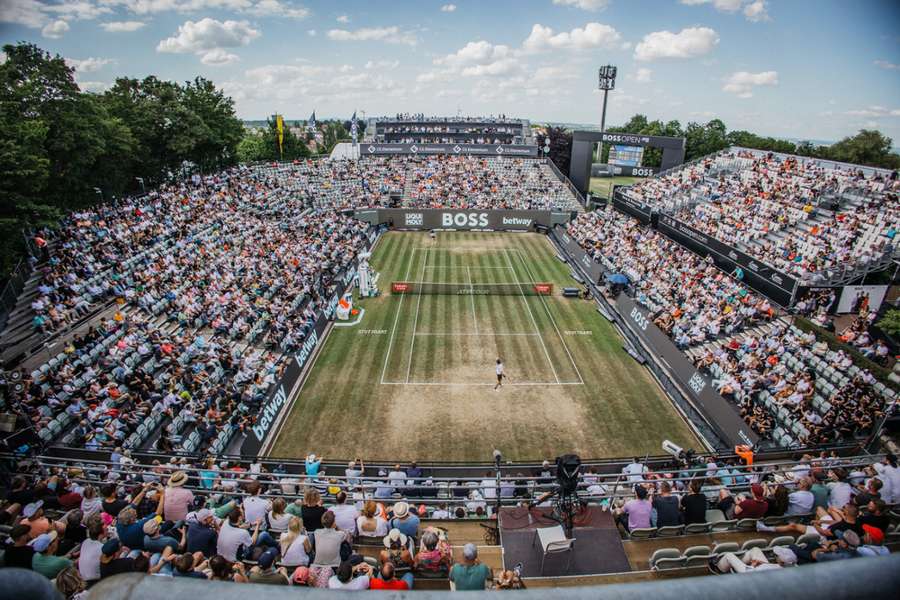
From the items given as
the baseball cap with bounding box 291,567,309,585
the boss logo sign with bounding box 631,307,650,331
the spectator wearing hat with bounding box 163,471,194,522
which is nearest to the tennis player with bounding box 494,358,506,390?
the boss logo sign with bounding box 631,307,650,331

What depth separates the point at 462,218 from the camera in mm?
47906

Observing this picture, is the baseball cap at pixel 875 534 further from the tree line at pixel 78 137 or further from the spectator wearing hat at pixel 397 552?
the tree line at pixel 78 137

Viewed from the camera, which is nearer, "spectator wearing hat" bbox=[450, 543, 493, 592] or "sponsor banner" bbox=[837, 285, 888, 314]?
"spectator wearing hat" bbox=[450, 543, 493, 592]

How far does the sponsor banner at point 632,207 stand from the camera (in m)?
Result: 38.7

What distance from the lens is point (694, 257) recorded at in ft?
99.3

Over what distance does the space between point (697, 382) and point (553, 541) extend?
593 inches

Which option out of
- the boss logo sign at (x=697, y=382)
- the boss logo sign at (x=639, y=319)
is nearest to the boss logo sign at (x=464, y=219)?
the boss logo sign at (x=639, y=319)

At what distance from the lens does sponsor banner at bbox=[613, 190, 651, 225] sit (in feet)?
127

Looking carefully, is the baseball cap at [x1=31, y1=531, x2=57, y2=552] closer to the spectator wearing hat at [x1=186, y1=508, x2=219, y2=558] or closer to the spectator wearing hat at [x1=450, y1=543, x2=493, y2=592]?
the spectator wearing hat at [x1=186, y1=508, x2=219, y2=558]

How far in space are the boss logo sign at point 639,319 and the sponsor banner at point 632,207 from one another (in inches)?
586

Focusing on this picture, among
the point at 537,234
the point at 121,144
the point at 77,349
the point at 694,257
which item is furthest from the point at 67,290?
the point at 537,234

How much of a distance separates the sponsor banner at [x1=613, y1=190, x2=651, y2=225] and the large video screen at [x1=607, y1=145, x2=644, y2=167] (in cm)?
4776

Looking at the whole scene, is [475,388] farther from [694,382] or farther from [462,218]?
[462,218]

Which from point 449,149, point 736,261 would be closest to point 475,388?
point 736,261
